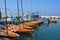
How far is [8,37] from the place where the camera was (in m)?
25.6

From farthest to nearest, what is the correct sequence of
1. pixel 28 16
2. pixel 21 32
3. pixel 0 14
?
pixel 28 16, pixel 0 14, pixel 21 32

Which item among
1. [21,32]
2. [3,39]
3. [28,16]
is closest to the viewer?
[3,39]

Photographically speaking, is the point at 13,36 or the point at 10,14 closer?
the point at 13,36

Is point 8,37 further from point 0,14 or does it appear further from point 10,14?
point 10,14

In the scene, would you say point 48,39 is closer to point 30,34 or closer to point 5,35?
point 30,34

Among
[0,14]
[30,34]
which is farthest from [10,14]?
[30,34]

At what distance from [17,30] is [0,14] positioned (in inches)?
1653

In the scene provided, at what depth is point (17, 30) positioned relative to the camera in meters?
33.0

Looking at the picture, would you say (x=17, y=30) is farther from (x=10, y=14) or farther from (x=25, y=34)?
(x=10, y=14)

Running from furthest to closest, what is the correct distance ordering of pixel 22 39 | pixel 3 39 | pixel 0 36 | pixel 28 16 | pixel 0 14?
pixel 28 16 → pixel 0 14 → pixel 22 39 → pixel 0 36 → pixel 3 39

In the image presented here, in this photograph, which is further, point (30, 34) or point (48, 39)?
point (30, 34)

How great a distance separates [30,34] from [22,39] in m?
5.16

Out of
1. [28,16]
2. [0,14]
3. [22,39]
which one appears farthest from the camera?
[28,16]

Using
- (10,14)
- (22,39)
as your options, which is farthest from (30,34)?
(10,14)
